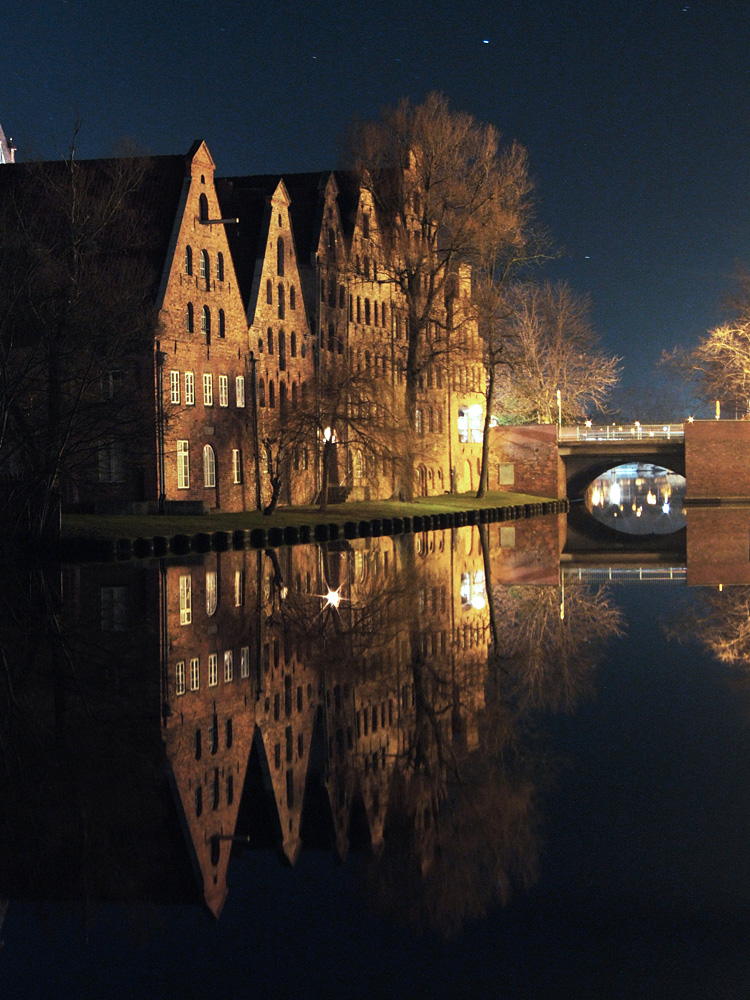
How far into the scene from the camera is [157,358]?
5191 centimetres

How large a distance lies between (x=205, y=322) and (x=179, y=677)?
40923 mm

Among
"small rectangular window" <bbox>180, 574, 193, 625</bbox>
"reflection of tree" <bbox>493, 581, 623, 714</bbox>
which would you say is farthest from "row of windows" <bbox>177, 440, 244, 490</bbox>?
"reflection of tree" <bbox>493, 581, 623, 714</bbox>

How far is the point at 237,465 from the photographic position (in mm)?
57875

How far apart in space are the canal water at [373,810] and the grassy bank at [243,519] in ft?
65.8

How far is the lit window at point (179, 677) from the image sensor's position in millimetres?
16062

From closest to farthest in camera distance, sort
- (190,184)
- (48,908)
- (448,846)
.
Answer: (48,908), (448,846), (190,184)

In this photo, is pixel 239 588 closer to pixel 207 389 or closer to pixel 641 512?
pixel 207 389

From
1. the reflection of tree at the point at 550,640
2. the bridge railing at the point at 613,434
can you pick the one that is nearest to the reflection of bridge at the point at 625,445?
the bridge railing at the point at 613,434

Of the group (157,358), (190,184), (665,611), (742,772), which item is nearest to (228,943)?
(742,772)

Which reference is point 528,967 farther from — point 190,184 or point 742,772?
point 190,184

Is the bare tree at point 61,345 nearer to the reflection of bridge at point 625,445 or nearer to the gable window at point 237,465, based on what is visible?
the gable window at point 237,465

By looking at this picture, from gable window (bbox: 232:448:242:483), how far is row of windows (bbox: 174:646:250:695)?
38451mm

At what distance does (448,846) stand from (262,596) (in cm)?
1868

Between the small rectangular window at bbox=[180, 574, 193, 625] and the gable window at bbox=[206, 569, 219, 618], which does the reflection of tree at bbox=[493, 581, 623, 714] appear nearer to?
the gable window at bbox=[206, 569, 219, 618]
